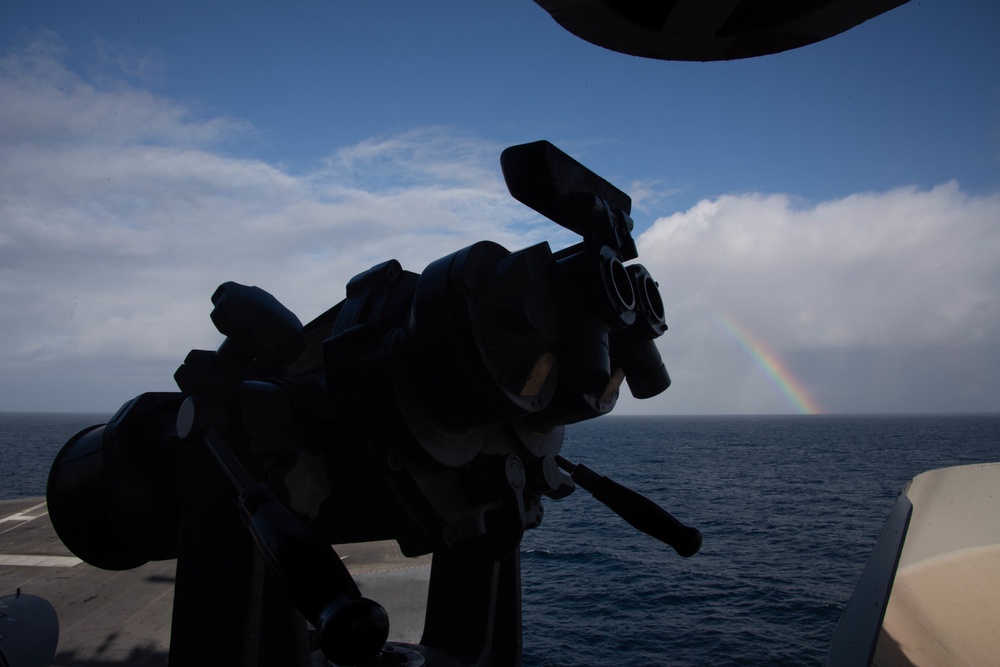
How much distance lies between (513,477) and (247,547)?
3.08 ft

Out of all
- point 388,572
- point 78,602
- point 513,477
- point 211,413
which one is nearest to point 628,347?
point 513,477

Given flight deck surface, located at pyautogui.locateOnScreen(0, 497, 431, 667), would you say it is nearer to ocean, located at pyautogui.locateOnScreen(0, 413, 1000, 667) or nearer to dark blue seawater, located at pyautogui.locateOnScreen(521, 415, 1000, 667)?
ocean, located at pyautogui.locateOnScreen(0, 413, 1000, 667)

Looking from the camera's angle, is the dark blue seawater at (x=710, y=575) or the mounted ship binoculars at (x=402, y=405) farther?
the dark blue seawater at (x=710, y=575)

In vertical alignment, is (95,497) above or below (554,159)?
below

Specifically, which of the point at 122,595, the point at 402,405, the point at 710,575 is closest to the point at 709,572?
the point at 710,575

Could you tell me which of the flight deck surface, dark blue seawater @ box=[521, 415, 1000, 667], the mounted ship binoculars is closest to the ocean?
dark blue seawater @ box=[521, 415, 1000, 667]

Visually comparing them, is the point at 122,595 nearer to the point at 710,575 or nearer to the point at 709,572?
the point at 710,575

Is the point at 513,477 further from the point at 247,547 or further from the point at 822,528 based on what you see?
the point at 822,528

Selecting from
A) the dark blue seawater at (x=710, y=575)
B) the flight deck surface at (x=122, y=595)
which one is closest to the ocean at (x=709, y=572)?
the dark blue seawater at (x=710, y=575)

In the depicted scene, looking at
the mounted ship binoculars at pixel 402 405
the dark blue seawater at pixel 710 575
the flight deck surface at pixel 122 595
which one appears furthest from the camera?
the dark blue seawater at pixel 710 575

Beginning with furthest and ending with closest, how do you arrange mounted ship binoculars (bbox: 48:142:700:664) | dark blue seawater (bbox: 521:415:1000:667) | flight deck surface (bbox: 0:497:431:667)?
dark blue seawater (bbox: 521:415:1000:667), flight deck surface (bbox: 0:497:431:667), mounted ship binoculars (bbox: 48:142:700:664)

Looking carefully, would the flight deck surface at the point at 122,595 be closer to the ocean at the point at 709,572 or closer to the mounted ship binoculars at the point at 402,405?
the ocean at the point at 709,572

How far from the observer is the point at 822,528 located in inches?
1661

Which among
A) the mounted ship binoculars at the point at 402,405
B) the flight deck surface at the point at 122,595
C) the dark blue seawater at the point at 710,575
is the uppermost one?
the mounted ship binoculars at the point at 402,405
